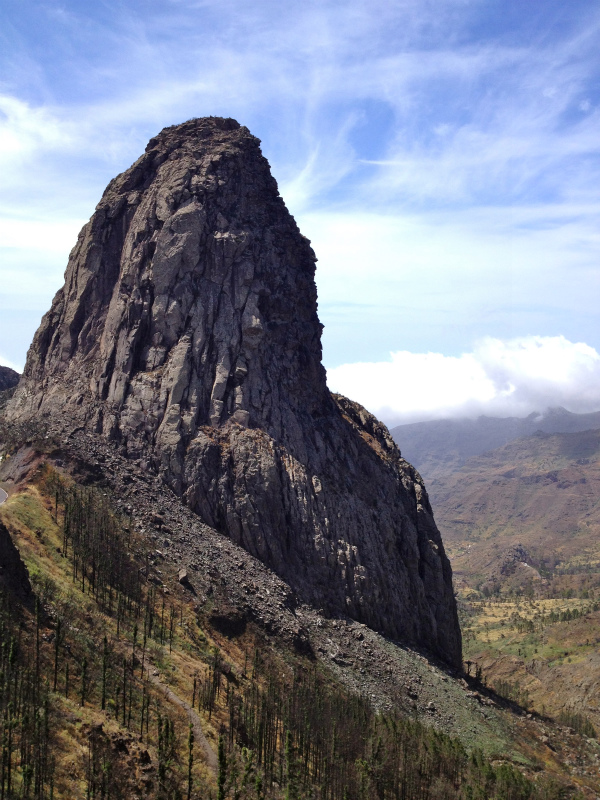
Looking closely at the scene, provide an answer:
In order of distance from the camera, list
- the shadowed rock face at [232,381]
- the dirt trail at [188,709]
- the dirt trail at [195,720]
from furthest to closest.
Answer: the shadowed rock face at [232,381] → the dirt trail at [188,709] → the dirt trail at [195,720]

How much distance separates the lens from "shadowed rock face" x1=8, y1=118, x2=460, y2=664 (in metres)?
122

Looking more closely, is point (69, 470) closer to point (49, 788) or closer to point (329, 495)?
point (329, 495)

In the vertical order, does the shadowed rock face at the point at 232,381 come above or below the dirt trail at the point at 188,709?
above


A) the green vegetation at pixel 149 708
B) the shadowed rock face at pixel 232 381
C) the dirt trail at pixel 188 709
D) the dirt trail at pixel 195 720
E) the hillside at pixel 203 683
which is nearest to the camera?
the green vegetation at pixel 149 708

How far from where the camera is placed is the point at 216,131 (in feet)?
493

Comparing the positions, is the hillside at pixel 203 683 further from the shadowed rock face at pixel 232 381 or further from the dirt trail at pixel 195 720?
the shadowed rock face at pixel 232 381

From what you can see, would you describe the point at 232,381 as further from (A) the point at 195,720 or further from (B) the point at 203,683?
(A) the point at 195,720

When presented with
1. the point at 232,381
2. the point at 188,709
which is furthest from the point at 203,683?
the point at 232,381

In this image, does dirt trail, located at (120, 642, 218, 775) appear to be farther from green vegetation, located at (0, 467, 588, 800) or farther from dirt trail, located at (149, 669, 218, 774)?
green vegetation, located at (0, 467, 588, 800)

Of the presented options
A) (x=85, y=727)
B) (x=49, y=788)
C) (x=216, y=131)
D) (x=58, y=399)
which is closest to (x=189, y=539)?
(x=58, y=399)

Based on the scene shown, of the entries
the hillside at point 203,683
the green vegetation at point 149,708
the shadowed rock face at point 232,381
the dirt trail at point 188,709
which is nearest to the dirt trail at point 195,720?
the dirt trail at point 188,709

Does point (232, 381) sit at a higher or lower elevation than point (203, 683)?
higher

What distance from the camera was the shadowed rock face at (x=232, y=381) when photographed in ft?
401

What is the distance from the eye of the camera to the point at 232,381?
5148 inches
